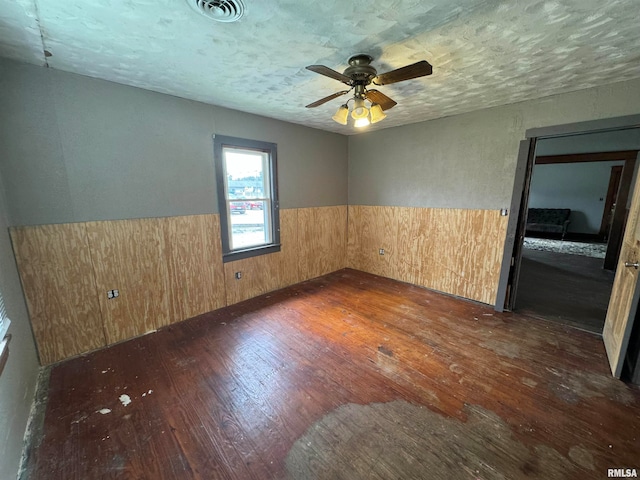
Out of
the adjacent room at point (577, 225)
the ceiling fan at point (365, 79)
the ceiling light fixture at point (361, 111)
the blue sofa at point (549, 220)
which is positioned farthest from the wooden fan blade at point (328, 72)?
the blue sofa at point (549, 220)

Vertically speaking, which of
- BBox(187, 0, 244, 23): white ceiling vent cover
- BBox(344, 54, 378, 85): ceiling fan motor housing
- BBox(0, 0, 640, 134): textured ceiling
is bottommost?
BBox(344, 54, 378, 85): ceiling fan motor housing

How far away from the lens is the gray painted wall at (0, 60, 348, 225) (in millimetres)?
1988

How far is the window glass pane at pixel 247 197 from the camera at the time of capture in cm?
333

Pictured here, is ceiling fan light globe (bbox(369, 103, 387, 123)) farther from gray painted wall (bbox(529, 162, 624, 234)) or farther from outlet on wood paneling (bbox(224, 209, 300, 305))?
gray painted wall (bbox(529, 162, 624, 234))

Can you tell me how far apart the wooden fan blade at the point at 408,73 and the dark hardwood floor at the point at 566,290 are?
313cm

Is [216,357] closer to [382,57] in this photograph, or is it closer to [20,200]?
[20,200]

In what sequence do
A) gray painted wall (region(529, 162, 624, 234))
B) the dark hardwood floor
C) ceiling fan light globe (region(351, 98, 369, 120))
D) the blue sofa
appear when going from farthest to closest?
1. the blue sofa
2. gray painted wall (region(529, 162, 624, 234))
3. the dark hardwood floor
4. ceiling fan light globe (region(351, 98, 369, 120))

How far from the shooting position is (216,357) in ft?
7.67

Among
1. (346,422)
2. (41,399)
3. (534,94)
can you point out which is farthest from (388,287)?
(41,399)

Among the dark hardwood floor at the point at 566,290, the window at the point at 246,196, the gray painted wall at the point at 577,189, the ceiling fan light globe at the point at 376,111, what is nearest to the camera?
the ceiling fan light globe at the point at 376,111

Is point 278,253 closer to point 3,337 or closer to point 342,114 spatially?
point 342,114

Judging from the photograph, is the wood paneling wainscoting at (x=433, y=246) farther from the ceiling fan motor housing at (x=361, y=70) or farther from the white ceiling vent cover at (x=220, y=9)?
the white ceiling vent cover at (x=220, y=9)

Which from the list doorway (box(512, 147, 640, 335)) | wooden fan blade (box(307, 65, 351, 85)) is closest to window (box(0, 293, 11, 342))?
wooden fan blade (box(307, 65, 351, 85))

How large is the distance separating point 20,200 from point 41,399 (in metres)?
1.53
